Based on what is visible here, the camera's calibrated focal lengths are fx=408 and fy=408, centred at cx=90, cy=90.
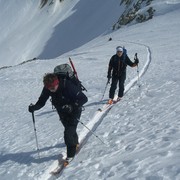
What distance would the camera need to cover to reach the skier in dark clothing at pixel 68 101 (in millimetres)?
8828

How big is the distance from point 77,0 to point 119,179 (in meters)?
88.2

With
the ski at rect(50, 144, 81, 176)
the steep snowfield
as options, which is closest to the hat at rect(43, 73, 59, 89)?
the ski at rect(50, 144, 81, 176)

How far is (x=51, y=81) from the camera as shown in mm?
8547

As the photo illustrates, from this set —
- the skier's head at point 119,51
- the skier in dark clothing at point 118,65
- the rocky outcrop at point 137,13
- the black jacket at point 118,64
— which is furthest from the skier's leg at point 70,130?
the rocky outcrop at point 137,13

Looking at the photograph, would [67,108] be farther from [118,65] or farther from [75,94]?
[118,65]

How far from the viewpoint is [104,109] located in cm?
1387

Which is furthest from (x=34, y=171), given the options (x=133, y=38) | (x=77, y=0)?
(x=77, y=0)

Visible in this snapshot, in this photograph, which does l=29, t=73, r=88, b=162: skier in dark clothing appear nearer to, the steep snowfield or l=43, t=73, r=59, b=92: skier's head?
l=43, t=73, r=59, b=92: skier's head

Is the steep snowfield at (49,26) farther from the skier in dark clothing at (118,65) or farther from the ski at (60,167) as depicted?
the ski at (60,167)

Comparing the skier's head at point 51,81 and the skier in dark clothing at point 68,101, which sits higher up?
the skier's head at point 51,81

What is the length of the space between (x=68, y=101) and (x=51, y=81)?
70 cm

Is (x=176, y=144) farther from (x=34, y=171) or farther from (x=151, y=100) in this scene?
(x=151, y=100)

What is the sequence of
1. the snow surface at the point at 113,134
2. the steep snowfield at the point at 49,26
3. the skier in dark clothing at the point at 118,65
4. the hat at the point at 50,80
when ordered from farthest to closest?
the steep snowfield at the point at 49,26 < the skier in dark clothing at the point at 118,65 < the hat at the point at 50,80 < the snow surface at the point at 113,134

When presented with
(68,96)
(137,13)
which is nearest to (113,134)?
(68,96)
